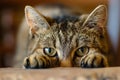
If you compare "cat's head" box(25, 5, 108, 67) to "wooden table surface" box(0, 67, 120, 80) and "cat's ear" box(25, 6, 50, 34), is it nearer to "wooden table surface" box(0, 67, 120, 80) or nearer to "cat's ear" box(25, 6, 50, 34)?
"cat's ear" box(25, 6, 50, 34)

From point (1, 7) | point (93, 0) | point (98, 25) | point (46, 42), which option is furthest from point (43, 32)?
point (1, 7)

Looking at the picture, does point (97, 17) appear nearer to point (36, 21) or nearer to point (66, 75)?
point (36, 21)

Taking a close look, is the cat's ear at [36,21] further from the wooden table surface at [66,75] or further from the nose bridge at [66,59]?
the wooden table surface at [66,75]

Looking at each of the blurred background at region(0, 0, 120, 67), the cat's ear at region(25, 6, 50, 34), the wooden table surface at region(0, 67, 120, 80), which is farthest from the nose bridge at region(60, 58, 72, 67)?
the blurred background at region(0, 0, 120, 67)

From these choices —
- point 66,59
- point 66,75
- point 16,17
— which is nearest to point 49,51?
point 66,59

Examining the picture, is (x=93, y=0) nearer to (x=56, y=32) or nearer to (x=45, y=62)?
(x=56, y=32)

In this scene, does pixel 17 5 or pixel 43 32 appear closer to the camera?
pixel 43 32
